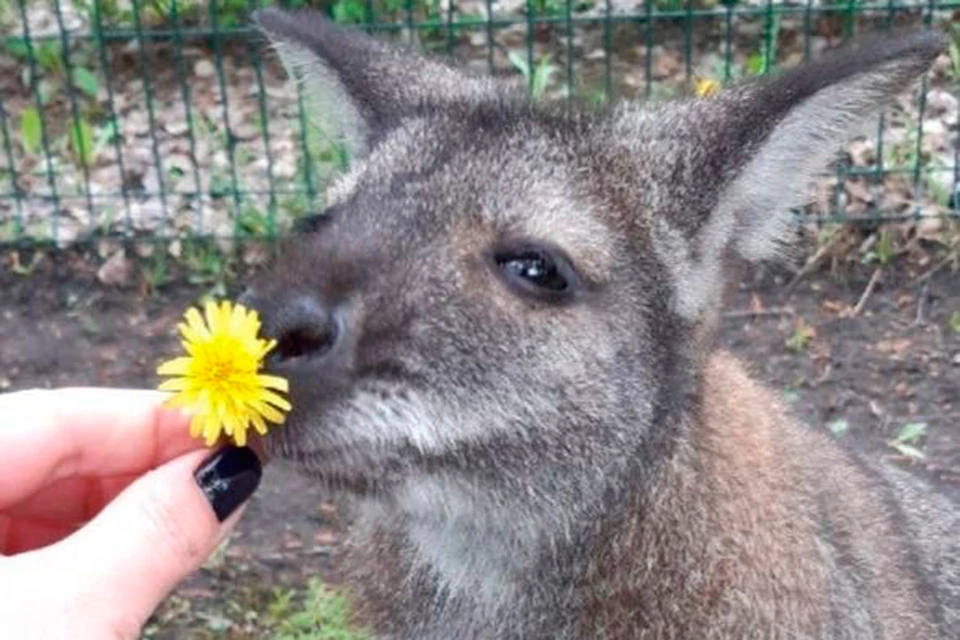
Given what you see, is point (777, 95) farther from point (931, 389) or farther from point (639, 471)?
point (931, 389)

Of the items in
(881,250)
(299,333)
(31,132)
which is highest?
(299,333)

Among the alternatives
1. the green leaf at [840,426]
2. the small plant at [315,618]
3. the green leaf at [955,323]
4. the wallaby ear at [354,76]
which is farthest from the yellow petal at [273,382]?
the green leaf at [955,323]

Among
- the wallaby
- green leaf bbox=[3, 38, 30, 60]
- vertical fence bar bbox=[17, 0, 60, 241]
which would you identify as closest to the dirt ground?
vertical fence bar bbox=[17, 0, 60, 241]

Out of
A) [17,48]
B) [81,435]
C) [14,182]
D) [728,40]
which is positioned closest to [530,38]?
[728,40]

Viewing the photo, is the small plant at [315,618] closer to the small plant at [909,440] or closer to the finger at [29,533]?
the finger at [29,533]

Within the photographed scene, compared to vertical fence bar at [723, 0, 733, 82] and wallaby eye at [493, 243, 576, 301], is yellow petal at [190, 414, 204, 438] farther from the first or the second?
vertical fence bar at [723, 0, 733, 82]

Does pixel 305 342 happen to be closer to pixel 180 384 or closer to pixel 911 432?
pixel 180 384

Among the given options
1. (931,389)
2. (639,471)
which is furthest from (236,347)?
(931,389)
